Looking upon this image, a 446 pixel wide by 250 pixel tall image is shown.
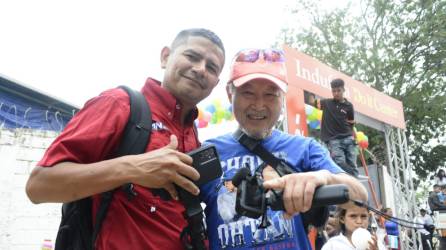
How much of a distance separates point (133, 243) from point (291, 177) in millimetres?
644

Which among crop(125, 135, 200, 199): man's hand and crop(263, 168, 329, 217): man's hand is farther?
crop(125, 135, 200, 199): man's hand

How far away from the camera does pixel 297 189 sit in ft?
3.43

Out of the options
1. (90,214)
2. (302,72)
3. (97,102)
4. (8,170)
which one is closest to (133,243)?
(90,214)

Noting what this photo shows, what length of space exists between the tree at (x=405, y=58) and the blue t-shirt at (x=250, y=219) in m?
17.4

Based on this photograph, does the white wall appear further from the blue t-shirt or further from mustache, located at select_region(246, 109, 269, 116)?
mustache, located at select_region(246, 109, 269, 116)

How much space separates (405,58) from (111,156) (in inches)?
758

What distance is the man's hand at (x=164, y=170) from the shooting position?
3.94 feet

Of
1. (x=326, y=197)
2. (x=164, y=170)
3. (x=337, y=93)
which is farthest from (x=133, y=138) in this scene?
(x=337, y=93)

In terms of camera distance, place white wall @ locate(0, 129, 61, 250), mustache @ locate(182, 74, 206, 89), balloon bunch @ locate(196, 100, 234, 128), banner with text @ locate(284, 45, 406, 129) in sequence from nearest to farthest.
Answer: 1. mustache @ locate(182, 74, 206, 89)
2. white wall @ locate(0, 129, 61, 250)
3. banner with text @ locate(284, 45, 406, 129)
4. balloon bunch @ locate(196, 100, 234, 128)

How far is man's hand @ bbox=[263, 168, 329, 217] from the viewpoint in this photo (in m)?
1.04

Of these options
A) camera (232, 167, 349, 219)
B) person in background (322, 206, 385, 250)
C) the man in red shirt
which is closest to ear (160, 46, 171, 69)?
the man in red shirt

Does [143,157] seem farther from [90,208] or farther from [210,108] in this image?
[210,108]

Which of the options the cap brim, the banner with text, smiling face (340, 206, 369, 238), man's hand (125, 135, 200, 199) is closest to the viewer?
man's hand (125, 135, 200, 199)

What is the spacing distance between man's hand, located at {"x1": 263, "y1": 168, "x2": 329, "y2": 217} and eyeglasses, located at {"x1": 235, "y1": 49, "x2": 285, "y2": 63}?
736 mm
